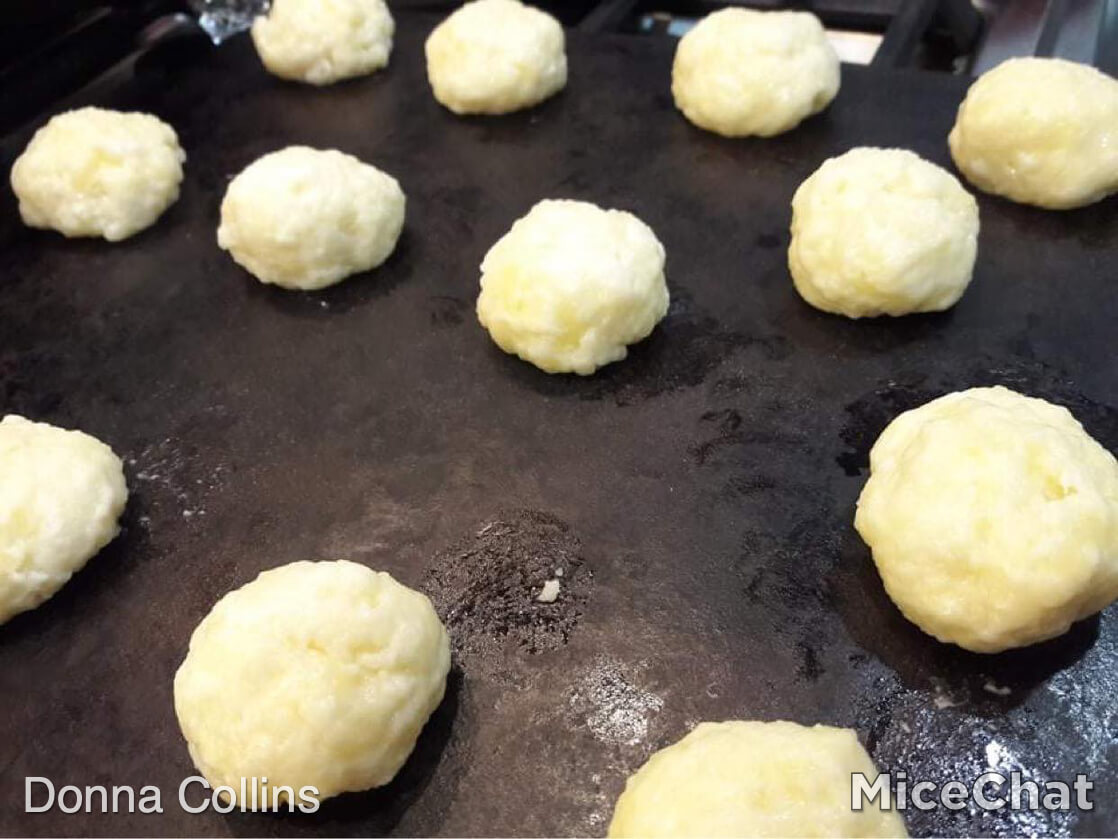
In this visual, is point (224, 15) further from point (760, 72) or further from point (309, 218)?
point (760, 72)

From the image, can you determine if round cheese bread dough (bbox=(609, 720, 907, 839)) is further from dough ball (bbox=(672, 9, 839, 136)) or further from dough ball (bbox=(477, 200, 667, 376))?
dough ball (bbox=(672, 9, 839, 136))

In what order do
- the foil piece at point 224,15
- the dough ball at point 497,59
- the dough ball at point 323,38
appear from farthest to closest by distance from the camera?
1. the foil piece at point 224,15
2. the dough ball at point 323,38
3. the dough ball at point 497,59

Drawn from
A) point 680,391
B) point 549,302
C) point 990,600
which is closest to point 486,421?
point 549,302

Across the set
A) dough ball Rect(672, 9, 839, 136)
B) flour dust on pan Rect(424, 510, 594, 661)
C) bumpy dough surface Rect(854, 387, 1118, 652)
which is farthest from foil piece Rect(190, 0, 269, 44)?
bumpy dough surface Rect(854, 387, 1118, 652)

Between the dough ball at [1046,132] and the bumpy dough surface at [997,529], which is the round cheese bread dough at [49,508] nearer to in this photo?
the bumpy dough surface at [997,529]

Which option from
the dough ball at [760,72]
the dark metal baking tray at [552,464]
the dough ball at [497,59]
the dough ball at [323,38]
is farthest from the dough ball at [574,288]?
the dough ball at [323,38]

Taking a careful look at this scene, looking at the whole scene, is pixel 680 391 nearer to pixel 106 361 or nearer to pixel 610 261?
pixel 610 261
